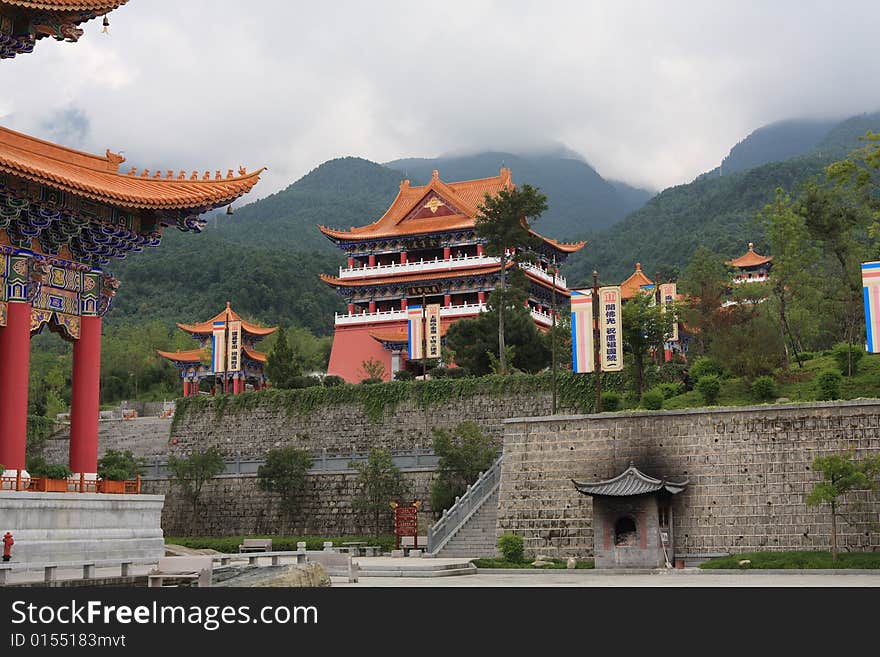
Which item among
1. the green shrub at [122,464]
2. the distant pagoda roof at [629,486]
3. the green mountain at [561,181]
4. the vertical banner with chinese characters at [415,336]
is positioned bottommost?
the distant pagoda roof at [629,486]

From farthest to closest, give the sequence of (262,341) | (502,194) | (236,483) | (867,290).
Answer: (262,341) → (502,194) → (236,483) → (867,290)

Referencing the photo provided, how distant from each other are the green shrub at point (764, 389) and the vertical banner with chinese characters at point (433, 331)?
17422mm

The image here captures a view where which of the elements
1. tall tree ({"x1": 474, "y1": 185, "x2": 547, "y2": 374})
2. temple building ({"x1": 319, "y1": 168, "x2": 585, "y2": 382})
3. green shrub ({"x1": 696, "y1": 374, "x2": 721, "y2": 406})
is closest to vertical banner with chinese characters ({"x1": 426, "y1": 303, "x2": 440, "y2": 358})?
tall tree ({"x1": 474, "y1": 185, "x2": 547, "y2": 374})

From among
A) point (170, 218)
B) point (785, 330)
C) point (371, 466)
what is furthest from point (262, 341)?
point (170, 218)

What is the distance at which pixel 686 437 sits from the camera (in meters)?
27.0

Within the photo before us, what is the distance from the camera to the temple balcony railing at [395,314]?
5334cm

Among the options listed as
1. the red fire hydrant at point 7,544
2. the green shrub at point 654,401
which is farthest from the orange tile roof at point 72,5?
the green shrub at point 654,401

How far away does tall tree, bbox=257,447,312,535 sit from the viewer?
123 feet

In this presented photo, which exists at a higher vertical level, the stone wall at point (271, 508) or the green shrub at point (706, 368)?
the green shrub at point (706, 368)

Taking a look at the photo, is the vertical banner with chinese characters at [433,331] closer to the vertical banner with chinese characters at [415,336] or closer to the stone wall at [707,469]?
the vertical banner with chinese characters at [415,336]

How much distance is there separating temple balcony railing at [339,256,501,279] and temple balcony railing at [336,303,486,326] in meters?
1.96

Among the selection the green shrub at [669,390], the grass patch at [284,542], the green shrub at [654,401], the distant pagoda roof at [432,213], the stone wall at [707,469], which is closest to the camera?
the stone wall at [707,469]

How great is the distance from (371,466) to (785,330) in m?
15.1
